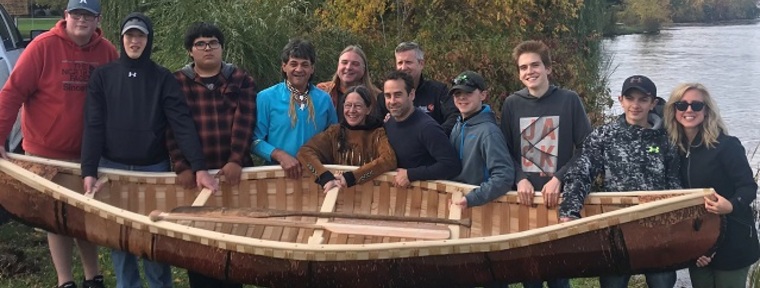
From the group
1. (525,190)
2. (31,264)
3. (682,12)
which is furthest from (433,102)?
(682,12)

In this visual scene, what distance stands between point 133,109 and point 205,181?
57 centimetres

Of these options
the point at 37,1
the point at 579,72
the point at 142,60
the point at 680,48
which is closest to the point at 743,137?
the point at 579,72

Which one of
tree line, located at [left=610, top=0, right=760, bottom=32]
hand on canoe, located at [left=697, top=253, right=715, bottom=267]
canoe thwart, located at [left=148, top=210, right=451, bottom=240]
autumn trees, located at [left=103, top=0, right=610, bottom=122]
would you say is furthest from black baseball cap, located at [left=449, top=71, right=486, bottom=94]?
tree line, located at [left=610, top=0, right=760, bottom=32]

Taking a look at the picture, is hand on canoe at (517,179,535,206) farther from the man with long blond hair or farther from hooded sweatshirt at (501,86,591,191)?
the man with long blond hair

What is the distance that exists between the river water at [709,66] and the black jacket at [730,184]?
700 cm

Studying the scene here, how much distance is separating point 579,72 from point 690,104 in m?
7.82

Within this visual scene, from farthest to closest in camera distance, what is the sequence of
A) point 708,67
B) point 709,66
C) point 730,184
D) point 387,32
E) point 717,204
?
point 709,66, point 708,67, point 387,32, point 730,184, point 717,204

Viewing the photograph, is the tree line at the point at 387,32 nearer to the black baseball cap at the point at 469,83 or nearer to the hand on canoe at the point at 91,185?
the hand on canoe at the point at 91,185

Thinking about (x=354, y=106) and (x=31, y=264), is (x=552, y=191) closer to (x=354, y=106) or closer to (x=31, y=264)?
(x=354, y=106)

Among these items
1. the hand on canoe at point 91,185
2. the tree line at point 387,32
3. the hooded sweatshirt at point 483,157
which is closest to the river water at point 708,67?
the tree line at point 387,32

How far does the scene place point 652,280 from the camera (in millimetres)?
4312

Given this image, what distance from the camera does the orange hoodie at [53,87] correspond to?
441cm

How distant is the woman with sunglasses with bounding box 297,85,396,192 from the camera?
4637 millimetres

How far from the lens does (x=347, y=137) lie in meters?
4.83
